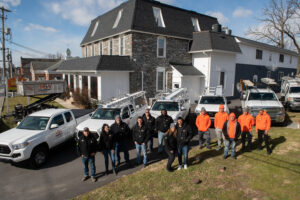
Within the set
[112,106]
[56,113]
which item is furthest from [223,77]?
[56,113]

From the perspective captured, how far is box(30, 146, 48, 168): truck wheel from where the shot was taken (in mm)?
7055

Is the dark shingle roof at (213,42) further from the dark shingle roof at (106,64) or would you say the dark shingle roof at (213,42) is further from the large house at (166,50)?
the dark shingle roof at (106,64)

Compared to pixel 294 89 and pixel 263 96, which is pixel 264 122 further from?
pixel 294 89

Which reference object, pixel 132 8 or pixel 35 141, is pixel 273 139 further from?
pixel 132 8

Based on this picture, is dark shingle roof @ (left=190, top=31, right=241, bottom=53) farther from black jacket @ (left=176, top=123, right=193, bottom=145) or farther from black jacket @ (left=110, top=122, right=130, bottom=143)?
black jacket @ (left=110, top=122, right=130, bottom=143)

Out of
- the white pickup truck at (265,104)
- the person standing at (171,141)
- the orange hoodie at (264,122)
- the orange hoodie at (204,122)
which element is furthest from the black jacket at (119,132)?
the white pickup truck at (265,104)

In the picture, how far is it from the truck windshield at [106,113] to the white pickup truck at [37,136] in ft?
3.36

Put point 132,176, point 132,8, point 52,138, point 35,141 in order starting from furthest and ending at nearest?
point 132,8 < point 52,138 < point 35,141 < point 132,176

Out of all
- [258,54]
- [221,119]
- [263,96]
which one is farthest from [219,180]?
[258,54]

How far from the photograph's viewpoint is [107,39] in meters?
21.1

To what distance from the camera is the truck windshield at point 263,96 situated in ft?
40.2

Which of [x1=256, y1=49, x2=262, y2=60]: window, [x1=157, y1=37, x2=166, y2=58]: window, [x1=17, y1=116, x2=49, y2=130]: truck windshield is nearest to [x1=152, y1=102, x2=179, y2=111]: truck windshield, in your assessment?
[x1=17, y1=116, x2=49, y2=130]: truck windshield

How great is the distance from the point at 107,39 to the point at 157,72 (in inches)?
266

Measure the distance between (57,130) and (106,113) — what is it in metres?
2.30
